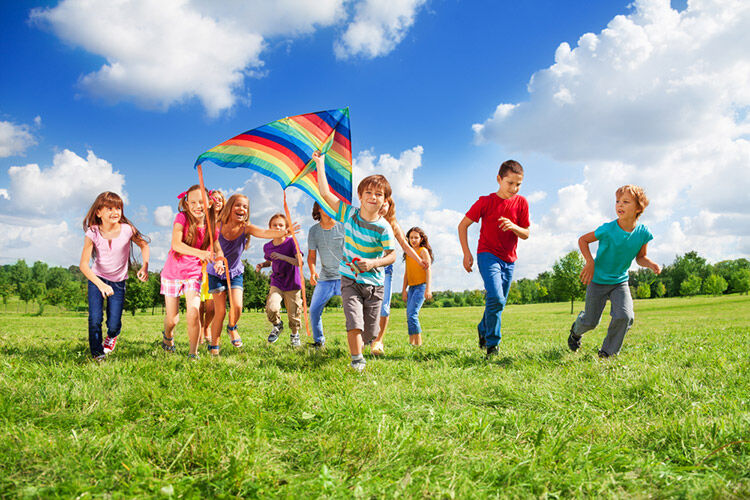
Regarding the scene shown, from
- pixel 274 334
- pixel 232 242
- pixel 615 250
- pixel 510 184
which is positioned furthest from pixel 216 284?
pixel 615 250

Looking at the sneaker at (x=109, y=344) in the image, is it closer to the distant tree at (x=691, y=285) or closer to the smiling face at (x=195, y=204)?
the smiling face at (x=195, y=204)

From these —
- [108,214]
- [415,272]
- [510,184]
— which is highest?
[510,184]

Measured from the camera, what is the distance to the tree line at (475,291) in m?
49.5

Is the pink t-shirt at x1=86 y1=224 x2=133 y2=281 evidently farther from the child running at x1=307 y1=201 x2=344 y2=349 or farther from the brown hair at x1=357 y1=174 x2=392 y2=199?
the brown hair at x1=357 y1=174 x2=392 y2=199

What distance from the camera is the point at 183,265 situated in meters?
6.21

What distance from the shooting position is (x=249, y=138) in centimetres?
621

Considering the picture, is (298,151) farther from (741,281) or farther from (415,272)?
(741,281)

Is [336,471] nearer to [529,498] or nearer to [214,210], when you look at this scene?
[529,498]

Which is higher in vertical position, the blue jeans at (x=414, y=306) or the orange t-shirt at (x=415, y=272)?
the orange t-shirt at (x=415, y=272)

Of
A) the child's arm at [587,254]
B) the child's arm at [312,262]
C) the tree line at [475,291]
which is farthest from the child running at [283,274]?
the tree line at [475,291]

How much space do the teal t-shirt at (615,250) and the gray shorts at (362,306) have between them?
316 cm

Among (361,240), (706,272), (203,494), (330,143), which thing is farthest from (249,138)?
(706,272)

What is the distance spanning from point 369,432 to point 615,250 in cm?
473

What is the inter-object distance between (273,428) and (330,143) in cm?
433
